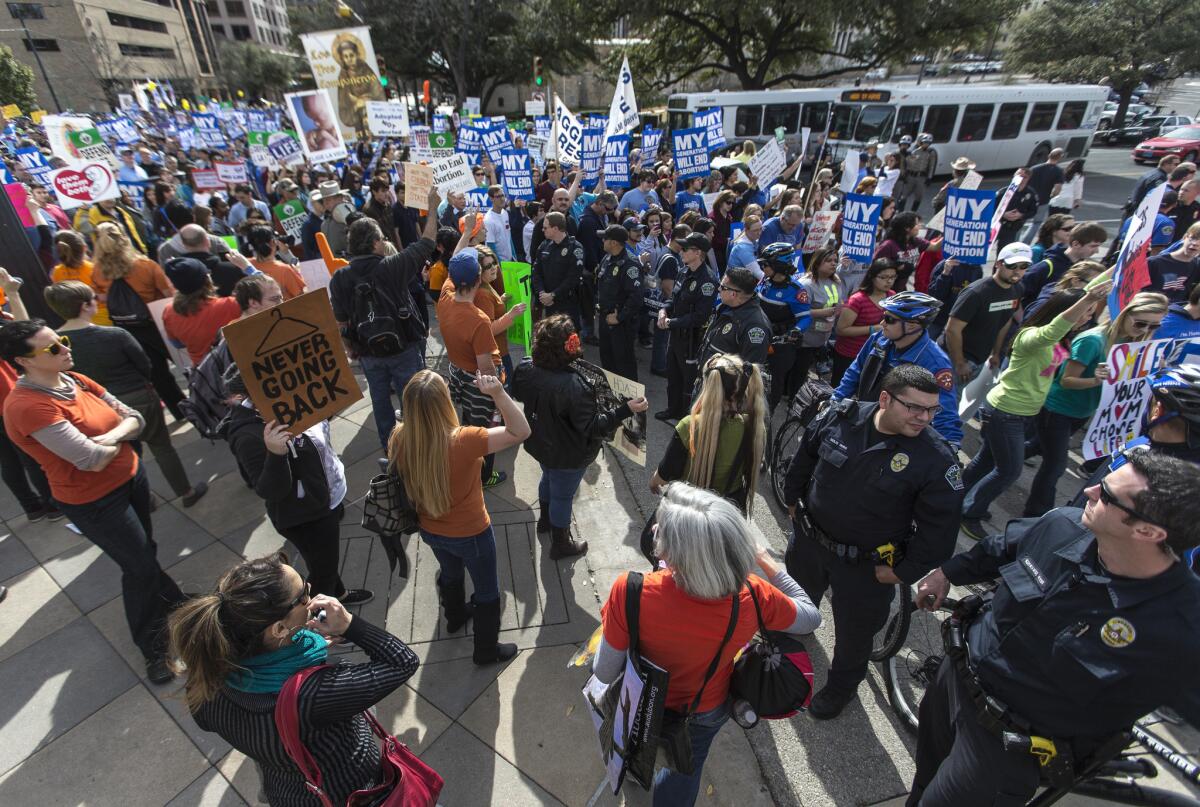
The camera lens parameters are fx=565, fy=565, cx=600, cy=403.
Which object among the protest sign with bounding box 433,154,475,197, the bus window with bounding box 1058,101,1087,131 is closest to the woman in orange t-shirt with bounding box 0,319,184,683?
the protest sign with bounding box 433,154,475,197

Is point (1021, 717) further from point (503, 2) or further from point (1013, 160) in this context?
point (503, 2)

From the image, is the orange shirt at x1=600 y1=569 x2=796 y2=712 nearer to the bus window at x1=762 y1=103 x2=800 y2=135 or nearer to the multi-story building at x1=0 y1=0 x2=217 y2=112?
the bus window at x1=762 y1=103 x2=800 y2=135

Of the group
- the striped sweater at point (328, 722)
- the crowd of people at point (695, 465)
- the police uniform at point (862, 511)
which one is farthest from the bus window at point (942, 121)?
the striped sweater at point (328, 722)

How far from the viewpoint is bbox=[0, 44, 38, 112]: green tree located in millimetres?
35594

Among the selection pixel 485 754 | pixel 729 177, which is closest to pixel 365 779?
pixel 485 754

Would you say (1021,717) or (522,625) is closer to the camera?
(1021,717)

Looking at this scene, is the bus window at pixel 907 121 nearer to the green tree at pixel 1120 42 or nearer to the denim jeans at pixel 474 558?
the denim jeans at pixel 474 558

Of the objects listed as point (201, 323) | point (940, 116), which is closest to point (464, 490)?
point (201, 323)

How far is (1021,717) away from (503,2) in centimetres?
5037

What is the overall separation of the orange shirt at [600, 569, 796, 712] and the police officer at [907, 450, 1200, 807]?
33.9 inches

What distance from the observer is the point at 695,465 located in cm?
317

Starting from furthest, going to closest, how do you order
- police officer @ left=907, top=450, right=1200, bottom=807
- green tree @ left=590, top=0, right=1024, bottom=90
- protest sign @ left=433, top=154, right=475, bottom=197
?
A: green tree @ left=590, top=0, right=1024, bottom=90 < protest sign @ left=433, top=154, right=475, bottom=197 < police officer @ left=907, top=450, right=1200, bottom=807

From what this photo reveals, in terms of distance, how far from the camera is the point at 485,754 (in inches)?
117

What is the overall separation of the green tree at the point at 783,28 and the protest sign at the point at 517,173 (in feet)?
78.3
